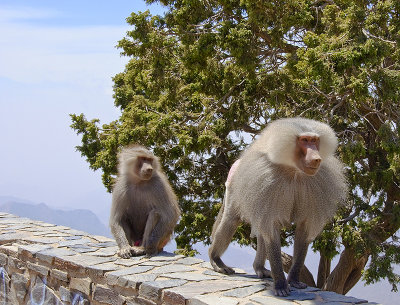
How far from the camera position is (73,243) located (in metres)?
5.30

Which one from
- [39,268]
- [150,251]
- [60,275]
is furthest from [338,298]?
[39,268]

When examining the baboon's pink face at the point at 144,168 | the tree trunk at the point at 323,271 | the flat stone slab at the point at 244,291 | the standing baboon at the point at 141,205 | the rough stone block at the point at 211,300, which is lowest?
the tree trunk at the point at 323,271

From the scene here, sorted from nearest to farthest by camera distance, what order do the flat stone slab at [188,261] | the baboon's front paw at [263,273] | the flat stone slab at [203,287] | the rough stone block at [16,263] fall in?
1. the flat stone slab at [203,287]
2. the baboon's front paw at [263,273]
3. the flat stone slab at [188,261]
4. the rough stone block at [16,263]

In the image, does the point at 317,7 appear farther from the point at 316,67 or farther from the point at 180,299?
the point at 180,299

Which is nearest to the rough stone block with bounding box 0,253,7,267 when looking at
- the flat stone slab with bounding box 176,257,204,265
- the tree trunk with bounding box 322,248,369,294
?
the flat stone slab with bounding box 176,257,204,265

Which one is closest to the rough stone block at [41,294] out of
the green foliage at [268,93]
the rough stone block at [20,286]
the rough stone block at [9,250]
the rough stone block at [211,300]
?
the rough stone block at [20,286]

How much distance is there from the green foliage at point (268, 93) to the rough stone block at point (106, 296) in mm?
4343

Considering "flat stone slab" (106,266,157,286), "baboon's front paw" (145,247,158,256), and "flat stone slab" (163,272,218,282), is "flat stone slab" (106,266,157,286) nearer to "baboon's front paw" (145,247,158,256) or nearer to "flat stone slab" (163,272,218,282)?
"flat stone slab" (163,272,218,282)

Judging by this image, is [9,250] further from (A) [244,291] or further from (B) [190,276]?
(A) [244,291]

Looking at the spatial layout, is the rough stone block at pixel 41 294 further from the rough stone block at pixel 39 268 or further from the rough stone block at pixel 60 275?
the rough stone block at pixel 60 275

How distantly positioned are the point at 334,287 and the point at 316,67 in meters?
6.01

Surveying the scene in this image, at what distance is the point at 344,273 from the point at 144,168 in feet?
24.4

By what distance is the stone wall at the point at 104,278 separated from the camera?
11.5 ft

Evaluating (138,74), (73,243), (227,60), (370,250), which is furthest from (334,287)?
(73,243)
